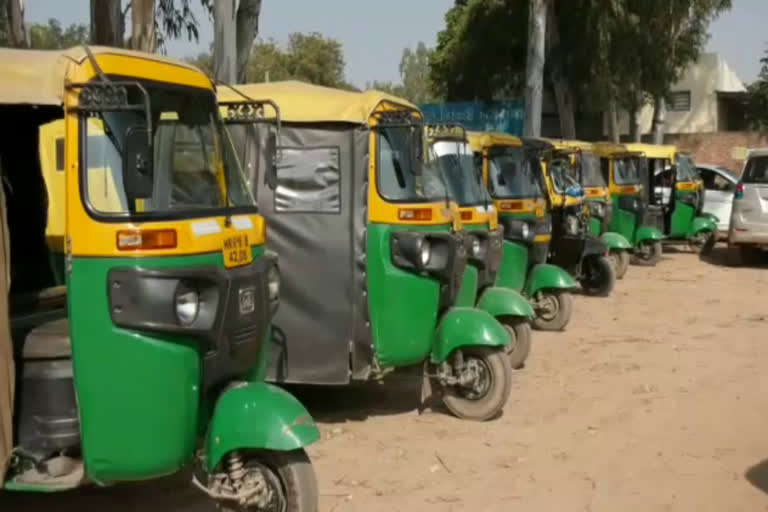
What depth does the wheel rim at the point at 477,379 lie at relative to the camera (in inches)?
285

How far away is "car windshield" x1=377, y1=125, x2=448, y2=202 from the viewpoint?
264 inches

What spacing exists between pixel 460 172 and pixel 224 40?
3.60 meters

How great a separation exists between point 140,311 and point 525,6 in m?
23.7

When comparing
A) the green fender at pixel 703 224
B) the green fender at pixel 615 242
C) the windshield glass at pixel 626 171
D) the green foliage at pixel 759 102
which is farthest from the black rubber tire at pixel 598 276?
the green foliage at pixel 759 102

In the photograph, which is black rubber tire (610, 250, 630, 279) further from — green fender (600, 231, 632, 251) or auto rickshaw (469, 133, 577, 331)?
auto rickshaw (469, 133, 577, 331)

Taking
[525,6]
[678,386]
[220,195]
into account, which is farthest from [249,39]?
[525,6]

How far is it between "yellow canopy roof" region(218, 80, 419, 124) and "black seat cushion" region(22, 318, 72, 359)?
7.91ft

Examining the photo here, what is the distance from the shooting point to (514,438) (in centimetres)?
688

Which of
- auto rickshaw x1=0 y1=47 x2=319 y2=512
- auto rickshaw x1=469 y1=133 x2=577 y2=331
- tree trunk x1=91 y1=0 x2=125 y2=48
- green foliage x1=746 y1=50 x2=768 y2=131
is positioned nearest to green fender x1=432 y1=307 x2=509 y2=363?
auto rickshaw x1=0 y1=47 x2=319 y2=512

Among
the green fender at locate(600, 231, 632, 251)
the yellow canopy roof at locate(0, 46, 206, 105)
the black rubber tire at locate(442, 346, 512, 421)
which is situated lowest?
the black rubber tire at locate(442, 346, 512, 421)

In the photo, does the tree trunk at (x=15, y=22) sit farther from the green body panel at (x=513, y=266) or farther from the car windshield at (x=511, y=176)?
the green body panel at (x=513, y=266)

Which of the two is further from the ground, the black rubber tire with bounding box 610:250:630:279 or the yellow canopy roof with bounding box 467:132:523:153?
the yellow canopy roof with bounding box 467:132:523:153

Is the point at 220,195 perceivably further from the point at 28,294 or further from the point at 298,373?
the point at 298,373

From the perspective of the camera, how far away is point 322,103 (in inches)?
265
